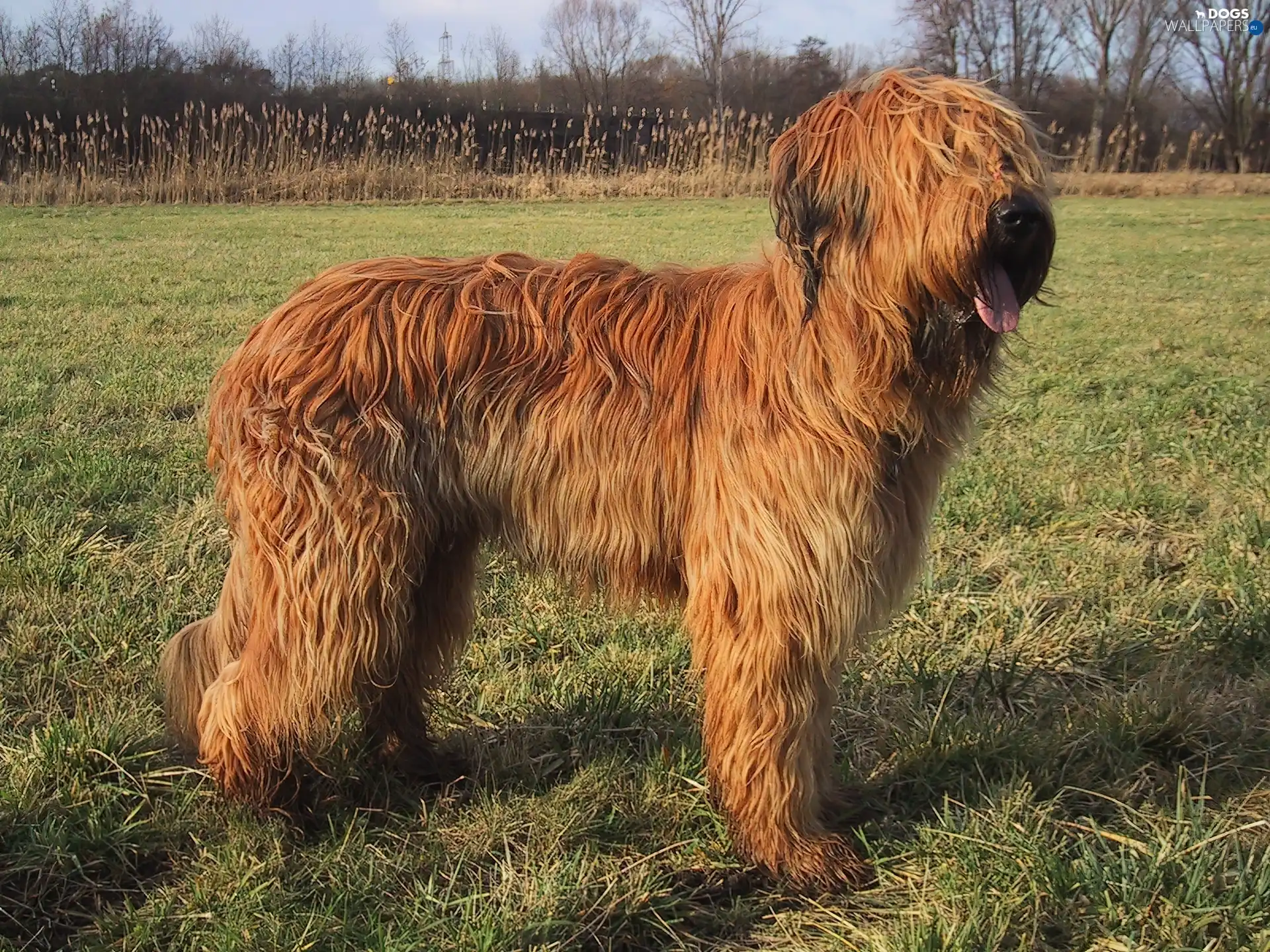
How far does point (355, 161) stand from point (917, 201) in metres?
21.8

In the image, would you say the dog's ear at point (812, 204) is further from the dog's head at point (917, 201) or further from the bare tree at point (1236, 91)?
the bare tree at point (1236, 91)

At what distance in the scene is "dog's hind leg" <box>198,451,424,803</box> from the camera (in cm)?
231

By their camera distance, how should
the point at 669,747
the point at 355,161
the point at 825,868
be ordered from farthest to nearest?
1. the point at 355,161
2. the point at 669,747
3. the point at 825,868

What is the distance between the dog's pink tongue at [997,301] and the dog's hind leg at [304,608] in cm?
140

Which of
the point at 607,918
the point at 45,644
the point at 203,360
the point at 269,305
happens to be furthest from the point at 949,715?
the point at 269,305

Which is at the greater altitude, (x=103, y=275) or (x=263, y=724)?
(x=103, y=275)

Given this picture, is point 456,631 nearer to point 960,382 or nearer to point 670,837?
point 670,837

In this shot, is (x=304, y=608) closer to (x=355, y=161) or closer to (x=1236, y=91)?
(x=355, y=161)

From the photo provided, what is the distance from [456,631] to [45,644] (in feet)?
5.28

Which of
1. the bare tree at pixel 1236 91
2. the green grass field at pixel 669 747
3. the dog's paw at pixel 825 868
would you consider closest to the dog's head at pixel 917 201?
the green grass field at pixel 669 747

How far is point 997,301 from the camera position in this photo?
193 cm

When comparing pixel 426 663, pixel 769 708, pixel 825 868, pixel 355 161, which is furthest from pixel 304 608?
pixel 355 161

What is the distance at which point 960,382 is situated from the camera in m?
2.15

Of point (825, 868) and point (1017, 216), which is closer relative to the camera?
point (1017, 216)
